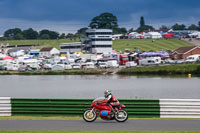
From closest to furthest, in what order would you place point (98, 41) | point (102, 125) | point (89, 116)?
point (102, 125)
point (89, 116)
point (98, 41)

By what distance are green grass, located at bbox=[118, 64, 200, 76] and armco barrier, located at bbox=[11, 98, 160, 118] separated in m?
59.2

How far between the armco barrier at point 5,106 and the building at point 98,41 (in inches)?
4798

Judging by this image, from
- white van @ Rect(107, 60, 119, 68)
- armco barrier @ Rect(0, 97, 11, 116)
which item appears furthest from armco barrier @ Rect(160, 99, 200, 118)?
white van @ Rect(107, 60, 119, 68)

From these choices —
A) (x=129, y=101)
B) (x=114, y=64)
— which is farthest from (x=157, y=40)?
(x=129, y=101)

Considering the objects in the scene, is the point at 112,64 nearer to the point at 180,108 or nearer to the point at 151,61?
the point at 151,61

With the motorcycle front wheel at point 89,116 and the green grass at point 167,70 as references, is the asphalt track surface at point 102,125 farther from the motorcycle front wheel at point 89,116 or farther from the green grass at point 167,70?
the green grass at point 167,70

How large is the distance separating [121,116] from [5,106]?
630cm

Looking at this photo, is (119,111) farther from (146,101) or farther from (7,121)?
(7,121)

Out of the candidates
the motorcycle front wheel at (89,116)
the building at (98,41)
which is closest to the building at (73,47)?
the building at (98,41)

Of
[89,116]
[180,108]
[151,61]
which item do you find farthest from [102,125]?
[151,61]

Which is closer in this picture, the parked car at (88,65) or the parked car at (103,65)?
the parked car at (103,65)

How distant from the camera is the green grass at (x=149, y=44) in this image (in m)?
153

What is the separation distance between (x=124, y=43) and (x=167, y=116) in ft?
487

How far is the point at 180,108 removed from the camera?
1967cm
